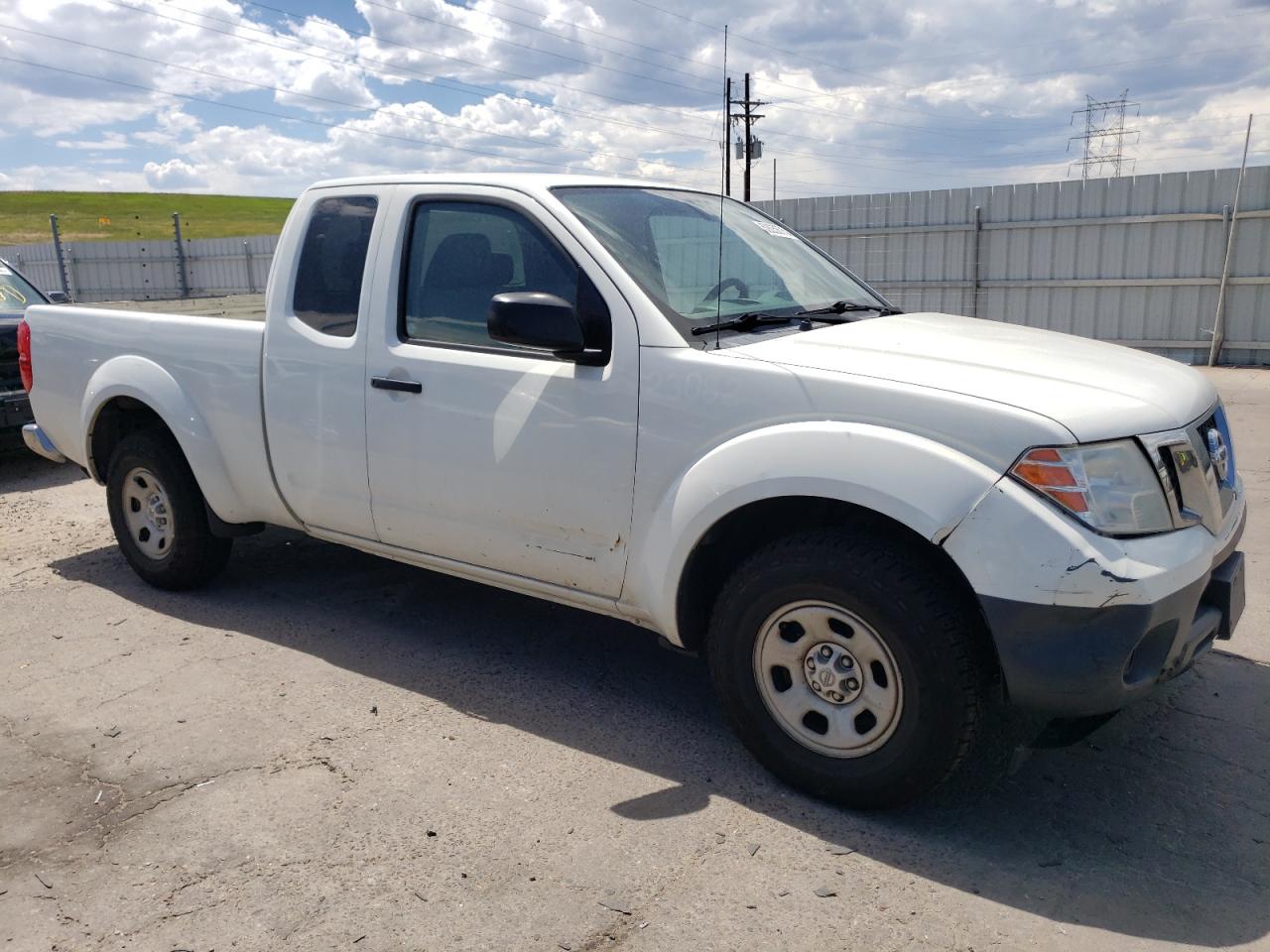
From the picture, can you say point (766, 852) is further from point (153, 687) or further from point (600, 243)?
point (153, 687)

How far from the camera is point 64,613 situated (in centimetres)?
517

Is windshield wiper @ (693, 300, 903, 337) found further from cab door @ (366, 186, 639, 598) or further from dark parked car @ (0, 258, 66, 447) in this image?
dark parked car @ (0, 258, 66, 447)

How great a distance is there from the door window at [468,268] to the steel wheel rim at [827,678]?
1354mm

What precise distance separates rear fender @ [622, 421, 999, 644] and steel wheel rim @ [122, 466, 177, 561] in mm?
2803

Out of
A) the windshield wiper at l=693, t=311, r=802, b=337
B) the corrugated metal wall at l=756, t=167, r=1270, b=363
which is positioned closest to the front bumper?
the windshield wiper at l=693, t=311, r=802, b=337

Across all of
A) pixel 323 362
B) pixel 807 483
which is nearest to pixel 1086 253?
pixel 323 362

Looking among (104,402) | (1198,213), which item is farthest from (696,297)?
(1198,213)

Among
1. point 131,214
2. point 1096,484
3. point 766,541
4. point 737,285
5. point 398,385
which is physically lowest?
point 766,541

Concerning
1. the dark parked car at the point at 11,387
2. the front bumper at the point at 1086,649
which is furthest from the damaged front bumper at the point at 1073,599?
the dark parked car at the point at 11,387

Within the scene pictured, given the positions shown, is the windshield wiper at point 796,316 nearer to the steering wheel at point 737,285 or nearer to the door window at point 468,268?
the steering wheel at point 737,285

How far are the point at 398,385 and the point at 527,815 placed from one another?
168cm

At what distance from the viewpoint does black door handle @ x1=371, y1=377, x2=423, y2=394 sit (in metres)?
4.02

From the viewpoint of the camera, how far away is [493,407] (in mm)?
3811

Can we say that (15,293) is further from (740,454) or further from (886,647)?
(886,647)
